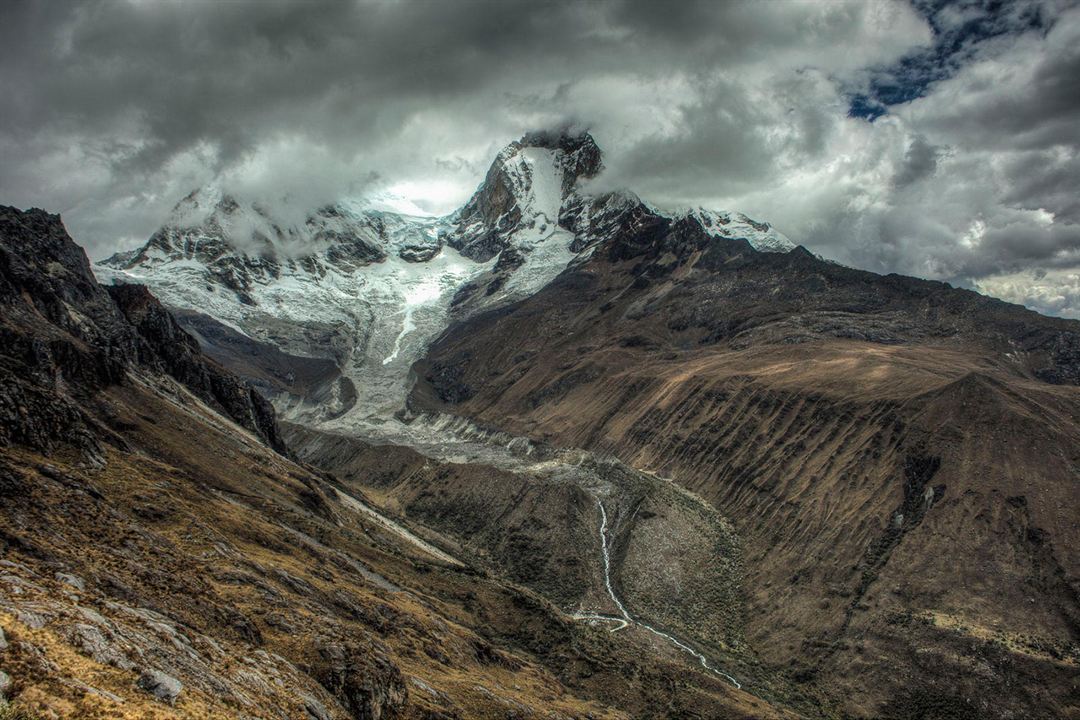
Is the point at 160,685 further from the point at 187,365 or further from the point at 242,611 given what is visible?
the point at 187,365

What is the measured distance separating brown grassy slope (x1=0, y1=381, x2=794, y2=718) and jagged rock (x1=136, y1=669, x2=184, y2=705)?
0.30m

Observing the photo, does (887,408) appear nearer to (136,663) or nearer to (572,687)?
(572,687)

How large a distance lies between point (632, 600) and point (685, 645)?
40.7ft

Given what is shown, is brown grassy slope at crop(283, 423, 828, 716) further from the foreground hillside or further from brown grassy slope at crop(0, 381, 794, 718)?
brown grassy slope at crop(0, 381, 794, 718)

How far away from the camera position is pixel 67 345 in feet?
212

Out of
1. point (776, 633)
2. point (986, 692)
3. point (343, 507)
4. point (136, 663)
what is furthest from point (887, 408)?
point (136, 663)

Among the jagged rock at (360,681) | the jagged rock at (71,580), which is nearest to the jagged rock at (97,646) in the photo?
the jagged rock at (71,580)

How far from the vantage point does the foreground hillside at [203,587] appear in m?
18.5

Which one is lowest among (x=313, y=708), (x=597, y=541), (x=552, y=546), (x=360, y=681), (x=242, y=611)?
(x=552, y=546)

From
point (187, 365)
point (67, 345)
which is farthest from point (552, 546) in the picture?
point (67, 345)

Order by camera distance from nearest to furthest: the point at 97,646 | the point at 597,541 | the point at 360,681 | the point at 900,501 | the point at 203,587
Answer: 1. the point at 97,646
2. the point at 360,681
3. the point at 203,587
4. the point at 900,501
5. the point at 597,541

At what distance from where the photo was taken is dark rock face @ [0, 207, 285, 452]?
41.4 m

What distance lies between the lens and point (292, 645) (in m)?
28.8

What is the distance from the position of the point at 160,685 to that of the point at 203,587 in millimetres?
12947
